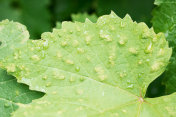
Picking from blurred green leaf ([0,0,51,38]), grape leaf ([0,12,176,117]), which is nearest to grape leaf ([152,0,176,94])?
grape leaf ([0,12,176,117])

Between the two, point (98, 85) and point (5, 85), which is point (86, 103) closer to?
point (98, 85)

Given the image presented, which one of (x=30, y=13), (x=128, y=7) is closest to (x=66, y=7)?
(x=30, y=13)

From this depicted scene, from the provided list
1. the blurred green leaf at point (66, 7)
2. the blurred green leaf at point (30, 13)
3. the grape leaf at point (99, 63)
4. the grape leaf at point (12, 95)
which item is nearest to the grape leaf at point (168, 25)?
the grape leaf at point (99, 63)

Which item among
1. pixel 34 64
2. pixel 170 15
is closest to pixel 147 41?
pixel 170 15

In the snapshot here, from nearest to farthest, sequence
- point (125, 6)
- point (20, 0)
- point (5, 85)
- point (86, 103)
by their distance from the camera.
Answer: point (86, 103), point (5, 85), point (125, 6), point (20, 0)

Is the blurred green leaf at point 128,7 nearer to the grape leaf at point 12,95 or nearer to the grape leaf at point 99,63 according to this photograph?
the grape leaf at point 99,63

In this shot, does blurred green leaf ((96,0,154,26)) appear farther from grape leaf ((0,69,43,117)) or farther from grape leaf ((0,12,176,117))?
grape leaf ((0,69,43,117))

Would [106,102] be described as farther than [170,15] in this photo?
No

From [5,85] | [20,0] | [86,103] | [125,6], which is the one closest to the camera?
[86,103]
